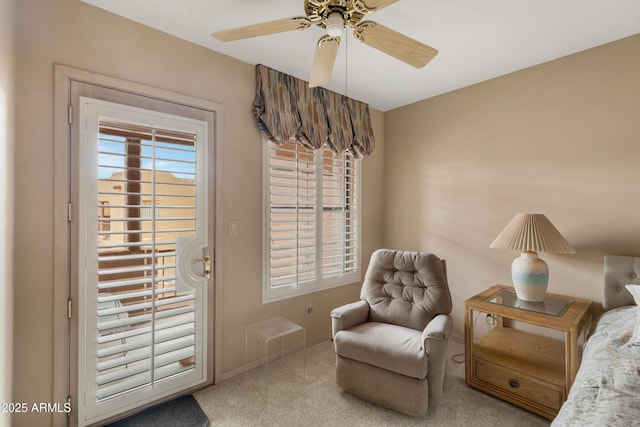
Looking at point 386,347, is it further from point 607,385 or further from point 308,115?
point 308,115

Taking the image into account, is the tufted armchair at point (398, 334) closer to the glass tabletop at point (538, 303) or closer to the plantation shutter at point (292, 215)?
the glass tabletop at point (538, 303)

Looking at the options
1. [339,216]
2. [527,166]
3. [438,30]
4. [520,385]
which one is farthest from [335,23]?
[520,385]

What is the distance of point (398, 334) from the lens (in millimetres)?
2123

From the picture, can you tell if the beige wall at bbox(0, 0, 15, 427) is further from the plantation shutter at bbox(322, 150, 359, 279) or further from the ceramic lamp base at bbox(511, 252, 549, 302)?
the ceramic lamp base at bbox(511, 252, 549, 302)

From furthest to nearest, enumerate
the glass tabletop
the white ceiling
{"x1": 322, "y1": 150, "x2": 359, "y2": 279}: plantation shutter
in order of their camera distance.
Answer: {"x1": 322, "y1": 150, "x2": 359, "y2": 279}: plantation shutter < the glass tabletop < the white ceiling

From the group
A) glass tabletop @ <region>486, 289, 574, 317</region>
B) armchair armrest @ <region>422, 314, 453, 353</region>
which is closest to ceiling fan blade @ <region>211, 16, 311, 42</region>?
armchair armrest @ <region>422, 314, 453, 353</region>

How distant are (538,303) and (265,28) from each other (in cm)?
258

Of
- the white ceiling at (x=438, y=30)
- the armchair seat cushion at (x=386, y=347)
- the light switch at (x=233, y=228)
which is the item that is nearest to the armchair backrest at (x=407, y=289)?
the armchair seat cushion at (x=386, y=347)

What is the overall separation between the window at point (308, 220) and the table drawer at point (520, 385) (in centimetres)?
151

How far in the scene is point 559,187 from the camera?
2469 millimetres

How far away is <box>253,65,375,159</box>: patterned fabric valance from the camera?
8.38ft

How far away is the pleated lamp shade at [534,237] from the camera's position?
6.97 ft

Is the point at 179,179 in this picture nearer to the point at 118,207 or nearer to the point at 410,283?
the point at 118,207

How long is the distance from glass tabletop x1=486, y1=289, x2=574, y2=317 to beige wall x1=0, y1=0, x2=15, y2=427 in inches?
114
